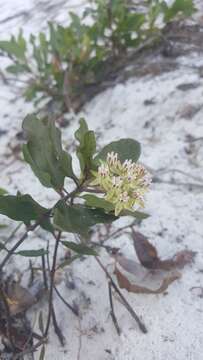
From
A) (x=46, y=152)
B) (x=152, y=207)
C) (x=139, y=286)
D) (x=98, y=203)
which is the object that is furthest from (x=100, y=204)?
(x=152, y=207)

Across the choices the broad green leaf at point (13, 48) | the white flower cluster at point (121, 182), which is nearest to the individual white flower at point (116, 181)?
the white flower cluster at point (121, 182)

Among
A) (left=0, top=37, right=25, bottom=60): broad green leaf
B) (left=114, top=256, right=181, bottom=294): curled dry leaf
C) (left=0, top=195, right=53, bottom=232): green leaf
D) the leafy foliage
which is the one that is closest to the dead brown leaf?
(left=114, top=256, right=181, bottom=294): curled dry leaf

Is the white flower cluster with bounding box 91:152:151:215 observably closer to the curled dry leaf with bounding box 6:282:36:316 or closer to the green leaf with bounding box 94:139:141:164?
the green leaf with bounding box 94:139:141:164

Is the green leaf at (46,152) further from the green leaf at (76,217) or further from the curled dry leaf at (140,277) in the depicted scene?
the curled dry leaf at (140,277)

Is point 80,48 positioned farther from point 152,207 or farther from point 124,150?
point 124,150

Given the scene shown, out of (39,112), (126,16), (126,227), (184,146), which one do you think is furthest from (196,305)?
(126,16)

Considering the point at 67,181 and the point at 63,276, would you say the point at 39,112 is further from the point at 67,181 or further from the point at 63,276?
the point at 63,276
